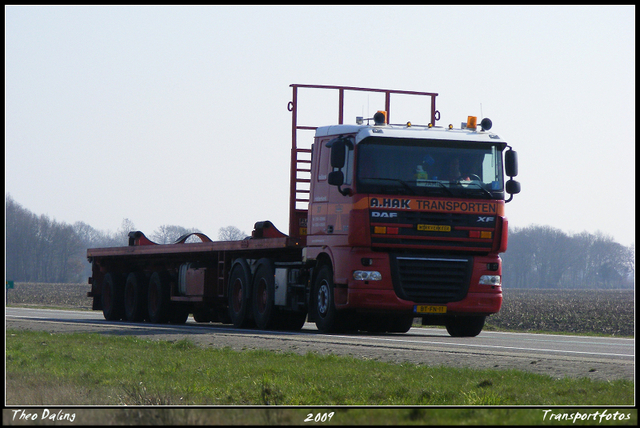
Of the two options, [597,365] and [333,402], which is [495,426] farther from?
[597,365]

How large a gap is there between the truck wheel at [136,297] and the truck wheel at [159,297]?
0.36 m

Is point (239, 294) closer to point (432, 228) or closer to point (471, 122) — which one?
point (432, 228)

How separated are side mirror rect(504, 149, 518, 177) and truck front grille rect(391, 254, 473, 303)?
1.53 metres

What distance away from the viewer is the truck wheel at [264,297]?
1748 cm

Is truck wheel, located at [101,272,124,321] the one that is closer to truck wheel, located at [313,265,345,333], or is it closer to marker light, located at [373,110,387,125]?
truck wheel, located at [313,265,345,333]

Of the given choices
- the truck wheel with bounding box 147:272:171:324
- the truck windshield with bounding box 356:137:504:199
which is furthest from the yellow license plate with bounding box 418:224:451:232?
the truck wheel with bounding box 147:272:171:324

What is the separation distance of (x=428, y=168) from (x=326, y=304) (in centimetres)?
301

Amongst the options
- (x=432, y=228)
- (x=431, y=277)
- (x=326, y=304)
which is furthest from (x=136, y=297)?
(x=432, y=228)

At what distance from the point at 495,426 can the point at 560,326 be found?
71.0ft

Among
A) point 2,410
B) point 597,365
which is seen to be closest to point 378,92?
point 597,365

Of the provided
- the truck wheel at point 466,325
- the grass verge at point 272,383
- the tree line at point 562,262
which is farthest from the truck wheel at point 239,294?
the tree line at point 562,262

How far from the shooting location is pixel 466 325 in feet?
54.0

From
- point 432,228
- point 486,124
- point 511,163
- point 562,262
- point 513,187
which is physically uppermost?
point 486,124

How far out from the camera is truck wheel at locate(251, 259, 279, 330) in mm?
17484
